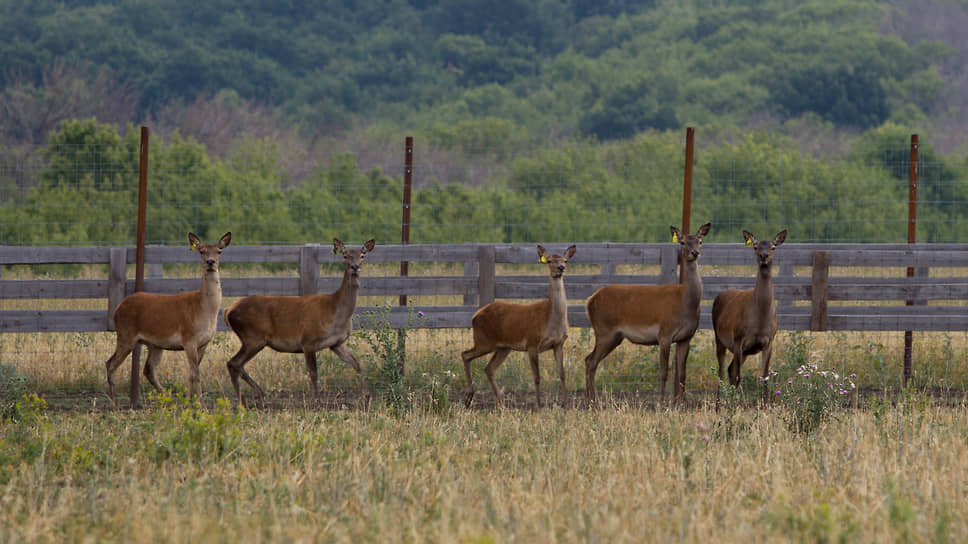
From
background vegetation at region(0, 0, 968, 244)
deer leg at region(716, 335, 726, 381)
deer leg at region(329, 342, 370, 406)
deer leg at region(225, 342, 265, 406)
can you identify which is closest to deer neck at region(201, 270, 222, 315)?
deer leg at region(225, 342, 265, 406)

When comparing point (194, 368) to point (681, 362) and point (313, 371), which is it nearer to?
point (313, 371)

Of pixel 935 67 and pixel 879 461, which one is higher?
pixel 935 67

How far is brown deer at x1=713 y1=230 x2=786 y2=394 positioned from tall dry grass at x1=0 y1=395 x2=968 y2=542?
1.66 meters

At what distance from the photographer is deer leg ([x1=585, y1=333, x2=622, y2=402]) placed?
42.1 ft

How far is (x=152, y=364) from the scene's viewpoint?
41.5 ft

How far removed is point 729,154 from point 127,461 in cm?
2831

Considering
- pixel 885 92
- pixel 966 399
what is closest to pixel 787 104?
pixel 885 92

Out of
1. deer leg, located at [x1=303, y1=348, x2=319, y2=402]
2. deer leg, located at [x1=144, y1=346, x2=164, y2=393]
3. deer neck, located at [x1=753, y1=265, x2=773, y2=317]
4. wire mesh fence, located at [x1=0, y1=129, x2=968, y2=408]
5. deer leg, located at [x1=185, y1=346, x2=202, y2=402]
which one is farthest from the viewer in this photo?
wire mesh fence, located at [x1=0, y1=129, x2=968, y2=408]

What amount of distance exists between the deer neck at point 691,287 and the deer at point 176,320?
455cm

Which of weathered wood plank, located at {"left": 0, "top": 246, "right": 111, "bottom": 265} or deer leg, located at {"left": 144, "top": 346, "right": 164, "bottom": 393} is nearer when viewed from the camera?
deer leg, located at {"left": 144, "top": 346, "right": 164, "bottom": 393}

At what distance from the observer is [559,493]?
7.90 metres

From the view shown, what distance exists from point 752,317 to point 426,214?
1772 cm

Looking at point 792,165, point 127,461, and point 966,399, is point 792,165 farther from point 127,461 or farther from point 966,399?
point 127,461

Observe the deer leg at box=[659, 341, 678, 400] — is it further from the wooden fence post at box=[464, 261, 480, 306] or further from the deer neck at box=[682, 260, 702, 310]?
the wooden fence post at box=[464, 261, 480, 306]
